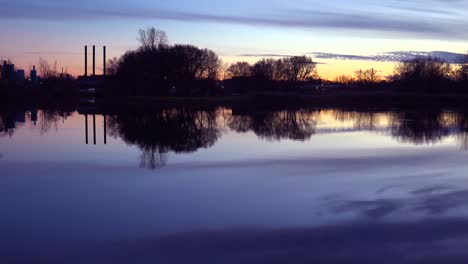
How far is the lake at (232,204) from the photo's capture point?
755 centimetres

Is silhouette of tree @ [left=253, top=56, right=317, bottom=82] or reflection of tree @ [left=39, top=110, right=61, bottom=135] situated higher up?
silhouette of tree @ [left=253, top=56, right=317, bottom=82]

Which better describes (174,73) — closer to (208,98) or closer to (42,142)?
(208,98)

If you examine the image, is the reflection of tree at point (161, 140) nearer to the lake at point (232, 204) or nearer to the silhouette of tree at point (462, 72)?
the lake at point (232, 204)

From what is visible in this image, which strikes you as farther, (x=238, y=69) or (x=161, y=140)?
(x=238, y=69)

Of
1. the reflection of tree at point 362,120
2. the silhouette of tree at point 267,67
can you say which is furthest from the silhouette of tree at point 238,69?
the reflection of tree at point 362,120

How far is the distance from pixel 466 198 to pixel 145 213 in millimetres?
6459

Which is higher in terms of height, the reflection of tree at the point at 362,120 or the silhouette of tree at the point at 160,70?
the silhouette of tree at the point at 160,70

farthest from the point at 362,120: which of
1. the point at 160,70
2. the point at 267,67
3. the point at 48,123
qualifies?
the point at 267,67

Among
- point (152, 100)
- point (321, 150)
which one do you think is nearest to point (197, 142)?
point (321, 150)

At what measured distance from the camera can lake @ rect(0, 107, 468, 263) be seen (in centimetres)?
755

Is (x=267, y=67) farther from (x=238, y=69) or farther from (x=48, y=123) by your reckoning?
(x=48, y=123)

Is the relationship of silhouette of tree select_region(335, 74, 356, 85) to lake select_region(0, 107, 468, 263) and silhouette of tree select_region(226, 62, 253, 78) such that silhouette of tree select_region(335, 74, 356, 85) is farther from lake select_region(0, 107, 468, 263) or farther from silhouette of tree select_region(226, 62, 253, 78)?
lake select_region(0, 107, 468, 263)

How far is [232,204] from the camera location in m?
10.5

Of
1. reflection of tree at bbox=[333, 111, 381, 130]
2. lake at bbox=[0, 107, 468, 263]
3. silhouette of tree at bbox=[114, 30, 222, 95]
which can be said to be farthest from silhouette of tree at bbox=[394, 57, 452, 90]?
lake at bbox=[0, 107, 468, 263]
